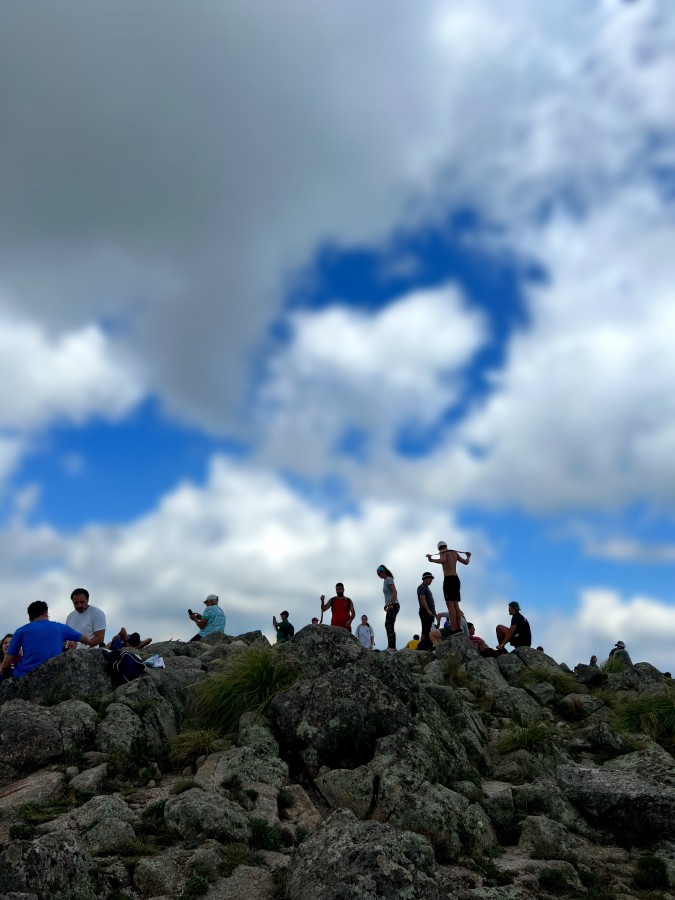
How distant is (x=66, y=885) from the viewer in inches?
299

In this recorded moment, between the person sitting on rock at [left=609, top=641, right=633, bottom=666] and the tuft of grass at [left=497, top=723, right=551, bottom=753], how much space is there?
1164 cm

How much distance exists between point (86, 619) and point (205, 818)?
24.4 ft

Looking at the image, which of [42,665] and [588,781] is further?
[42,665]

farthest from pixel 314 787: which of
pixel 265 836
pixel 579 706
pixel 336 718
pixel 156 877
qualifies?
pixel 579 706

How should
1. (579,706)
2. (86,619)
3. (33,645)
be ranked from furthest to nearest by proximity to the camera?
(579,706) < (86,619) < (33,645)

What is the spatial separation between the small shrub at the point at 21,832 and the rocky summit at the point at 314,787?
3cm

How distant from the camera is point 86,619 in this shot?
15812 millimetres

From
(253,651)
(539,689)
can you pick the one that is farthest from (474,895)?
Answer: (539,689)

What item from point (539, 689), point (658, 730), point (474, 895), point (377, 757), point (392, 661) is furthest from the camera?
point (539, 689)

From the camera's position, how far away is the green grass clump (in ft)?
51.4

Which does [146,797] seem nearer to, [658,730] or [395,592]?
[658,730]

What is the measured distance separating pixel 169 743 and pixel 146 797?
1.70m

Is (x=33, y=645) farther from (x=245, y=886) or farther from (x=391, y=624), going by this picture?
(x=391, y=624)

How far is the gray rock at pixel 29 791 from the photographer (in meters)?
9.88
